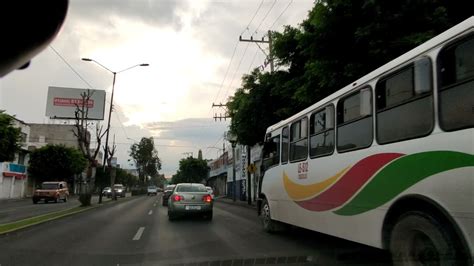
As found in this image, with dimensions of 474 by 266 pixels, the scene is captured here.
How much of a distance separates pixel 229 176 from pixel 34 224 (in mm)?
46702

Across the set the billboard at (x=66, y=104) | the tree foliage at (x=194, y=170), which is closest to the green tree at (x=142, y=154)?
the tree foliage at (x=194, y=170)

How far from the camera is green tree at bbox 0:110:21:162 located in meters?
24.1

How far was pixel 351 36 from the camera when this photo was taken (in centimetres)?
1280

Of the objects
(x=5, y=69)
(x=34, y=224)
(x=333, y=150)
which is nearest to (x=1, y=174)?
(x=34, y=224)

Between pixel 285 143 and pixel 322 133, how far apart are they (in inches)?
102

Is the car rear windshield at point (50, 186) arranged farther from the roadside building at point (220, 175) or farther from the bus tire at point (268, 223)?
the roadside building at point (220, 175)

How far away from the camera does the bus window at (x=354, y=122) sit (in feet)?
24.3

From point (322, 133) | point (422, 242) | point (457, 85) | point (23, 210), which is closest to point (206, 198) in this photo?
point (322, 133)

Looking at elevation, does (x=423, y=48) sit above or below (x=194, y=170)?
below

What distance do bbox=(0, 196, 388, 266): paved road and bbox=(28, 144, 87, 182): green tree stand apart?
41.1m

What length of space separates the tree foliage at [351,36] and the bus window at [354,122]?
150 inches

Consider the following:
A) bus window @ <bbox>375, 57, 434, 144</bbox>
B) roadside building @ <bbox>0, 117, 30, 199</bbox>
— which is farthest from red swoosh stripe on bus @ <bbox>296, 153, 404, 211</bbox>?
roadside building @ <bbox>0, 117, 30, 199</bbox>

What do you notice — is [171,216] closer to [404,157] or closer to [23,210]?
[404,157]

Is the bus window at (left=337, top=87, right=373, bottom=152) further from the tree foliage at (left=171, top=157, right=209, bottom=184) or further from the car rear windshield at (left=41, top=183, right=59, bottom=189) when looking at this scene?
the tree foliage at (left=171, top=157, right=209, bottom=184)
